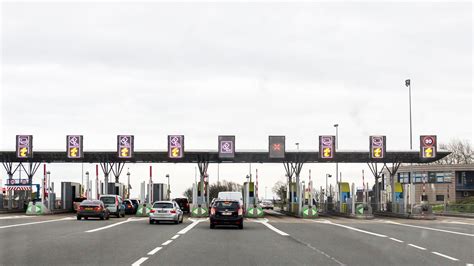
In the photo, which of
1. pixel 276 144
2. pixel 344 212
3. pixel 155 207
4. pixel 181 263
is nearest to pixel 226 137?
pixel 276 144

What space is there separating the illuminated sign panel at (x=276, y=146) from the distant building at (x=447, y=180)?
47.1 meters

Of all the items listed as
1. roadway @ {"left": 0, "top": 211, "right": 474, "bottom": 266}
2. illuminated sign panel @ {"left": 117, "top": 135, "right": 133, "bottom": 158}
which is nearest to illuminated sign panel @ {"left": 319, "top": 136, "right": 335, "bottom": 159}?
illuminated sign panel @ {"left": 117, "top": 135, "right": 133, "bottom": 158}

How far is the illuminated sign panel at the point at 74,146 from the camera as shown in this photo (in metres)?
51.5

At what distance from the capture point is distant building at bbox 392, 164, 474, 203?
3743 inches

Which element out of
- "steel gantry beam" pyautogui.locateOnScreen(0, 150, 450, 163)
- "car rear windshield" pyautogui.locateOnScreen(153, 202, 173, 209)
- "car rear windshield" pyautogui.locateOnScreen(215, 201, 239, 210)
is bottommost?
"car rear windshield" pyautogui.locateOnScreen(153, 202, 173, 209)

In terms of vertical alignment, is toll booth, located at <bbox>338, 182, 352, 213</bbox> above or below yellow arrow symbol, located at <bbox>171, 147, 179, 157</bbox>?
below

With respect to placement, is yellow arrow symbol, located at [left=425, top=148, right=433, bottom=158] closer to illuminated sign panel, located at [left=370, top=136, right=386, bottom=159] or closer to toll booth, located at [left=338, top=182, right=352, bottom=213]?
illuminated sign panel, located at [left=370, top=136, right=386, bottom=159]

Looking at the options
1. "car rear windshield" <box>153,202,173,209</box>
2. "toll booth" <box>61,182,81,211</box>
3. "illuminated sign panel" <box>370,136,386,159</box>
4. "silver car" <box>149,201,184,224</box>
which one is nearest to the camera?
"silver car" <box>149,201,184,224</box>

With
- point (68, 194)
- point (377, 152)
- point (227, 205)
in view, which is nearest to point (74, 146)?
point (68, 194)

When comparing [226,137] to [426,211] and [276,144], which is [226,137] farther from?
[426,211]

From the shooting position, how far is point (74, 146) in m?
51.6

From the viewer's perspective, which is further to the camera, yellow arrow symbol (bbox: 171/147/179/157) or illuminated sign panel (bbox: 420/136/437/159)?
yellow arrow symbol (bbox: 171/147/179/157)

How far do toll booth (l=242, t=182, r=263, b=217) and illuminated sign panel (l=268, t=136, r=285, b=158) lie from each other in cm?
377

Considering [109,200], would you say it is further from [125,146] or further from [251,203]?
[251,203]
